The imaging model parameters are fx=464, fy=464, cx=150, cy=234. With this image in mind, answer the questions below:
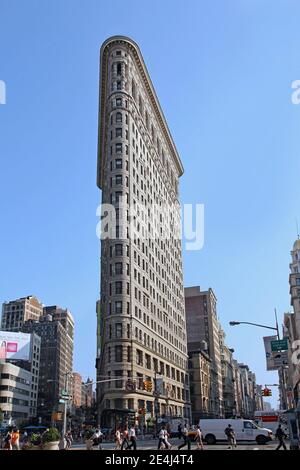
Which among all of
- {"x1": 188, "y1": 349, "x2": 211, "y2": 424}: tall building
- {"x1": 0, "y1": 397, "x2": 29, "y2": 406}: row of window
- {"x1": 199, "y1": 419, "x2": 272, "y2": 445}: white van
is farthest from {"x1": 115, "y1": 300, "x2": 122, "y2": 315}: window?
{"x1": 0, "y1": 397, "x2": 29, "y2": 406}: row of window

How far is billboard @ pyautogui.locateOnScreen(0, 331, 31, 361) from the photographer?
111m

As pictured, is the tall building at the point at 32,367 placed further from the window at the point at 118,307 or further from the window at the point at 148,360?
the window at the point at 118,307

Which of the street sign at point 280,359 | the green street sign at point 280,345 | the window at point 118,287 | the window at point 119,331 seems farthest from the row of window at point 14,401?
the green street sign at point 280,345

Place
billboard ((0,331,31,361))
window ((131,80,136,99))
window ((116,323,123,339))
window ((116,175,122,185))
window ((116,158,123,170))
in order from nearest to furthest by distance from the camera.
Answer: window ((116,323,123,339))
window ((116,175,122,185))
window ((116,158,123,170))
window ((131,80,136,99))
billboard ((0,331,31,361))

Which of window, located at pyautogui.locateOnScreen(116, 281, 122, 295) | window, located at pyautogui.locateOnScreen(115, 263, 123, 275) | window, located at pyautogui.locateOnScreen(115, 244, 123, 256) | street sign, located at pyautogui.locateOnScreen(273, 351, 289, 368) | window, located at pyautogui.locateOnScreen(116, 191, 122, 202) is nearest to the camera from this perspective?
street sign, located at pyautogui.locateOnScreen(273, 351, 289, 368)

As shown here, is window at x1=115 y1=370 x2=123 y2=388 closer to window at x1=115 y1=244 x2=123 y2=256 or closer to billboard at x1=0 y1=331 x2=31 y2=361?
window at x1=115 y1=244 x2=123 y2=256

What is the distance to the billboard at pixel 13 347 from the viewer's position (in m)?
111

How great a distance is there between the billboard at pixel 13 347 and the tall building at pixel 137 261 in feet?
82.4

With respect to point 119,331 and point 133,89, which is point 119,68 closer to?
point 133,89

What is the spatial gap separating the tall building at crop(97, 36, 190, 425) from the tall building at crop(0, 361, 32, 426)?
4175 centimetres

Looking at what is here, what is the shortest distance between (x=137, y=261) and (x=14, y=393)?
2913 inches

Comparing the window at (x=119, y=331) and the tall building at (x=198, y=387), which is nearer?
the window at (x=119, y=331)

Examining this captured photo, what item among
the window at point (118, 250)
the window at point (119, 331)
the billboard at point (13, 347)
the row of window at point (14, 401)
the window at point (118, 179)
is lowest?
the row of window at point (14, 401)

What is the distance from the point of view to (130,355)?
7106 cm
